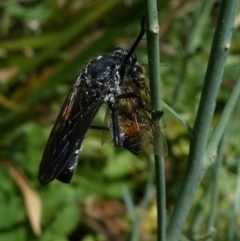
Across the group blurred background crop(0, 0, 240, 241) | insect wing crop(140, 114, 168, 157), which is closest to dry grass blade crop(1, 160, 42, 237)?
blurred background crop(0, 0, 240, 241)

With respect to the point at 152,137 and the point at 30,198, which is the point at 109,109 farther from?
the point at 30,198

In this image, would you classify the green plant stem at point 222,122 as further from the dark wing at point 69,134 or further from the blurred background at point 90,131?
the blurred background at point 90,131

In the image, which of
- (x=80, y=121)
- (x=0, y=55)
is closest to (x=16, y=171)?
(x=0, y=55)

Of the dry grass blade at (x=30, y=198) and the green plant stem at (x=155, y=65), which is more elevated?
the green plant stem at (x=155, y=65)

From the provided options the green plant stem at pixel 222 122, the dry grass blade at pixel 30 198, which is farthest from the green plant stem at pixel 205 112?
the dry grass blade at pixel 30 198

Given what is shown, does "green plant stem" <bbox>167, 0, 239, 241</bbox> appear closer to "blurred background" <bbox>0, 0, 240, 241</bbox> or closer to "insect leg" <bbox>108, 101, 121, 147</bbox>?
"insect leg" <bbox>108, 101, 121, 147</bbox>

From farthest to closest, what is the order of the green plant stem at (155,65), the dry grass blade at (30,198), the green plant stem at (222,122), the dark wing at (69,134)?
the dry grass blade at (30,198), the dark wing at (69,134), the green plant stem at (222,122), the green plant stem at (155,65)

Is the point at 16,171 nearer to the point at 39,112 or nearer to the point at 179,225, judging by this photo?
the point at 39,112

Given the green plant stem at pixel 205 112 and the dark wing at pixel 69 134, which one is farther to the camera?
the dark wing at pixel 69 134
